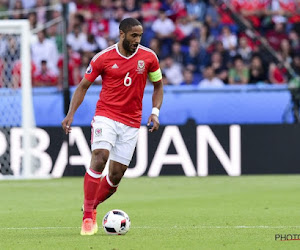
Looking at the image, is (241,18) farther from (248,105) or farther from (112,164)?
(112,164)

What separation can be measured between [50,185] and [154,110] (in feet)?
23.1

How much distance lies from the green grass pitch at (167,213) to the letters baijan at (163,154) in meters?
0.32

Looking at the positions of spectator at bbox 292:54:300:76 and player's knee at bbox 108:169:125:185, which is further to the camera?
spectator at bbox 292:54:300:76

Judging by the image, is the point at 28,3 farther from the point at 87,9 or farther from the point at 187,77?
the point at 187,77

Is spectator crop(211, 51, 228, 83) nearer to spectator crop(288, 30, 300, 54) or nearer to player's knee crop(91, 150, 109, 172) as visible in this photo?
spectator crop(288, 30, 300, 54)

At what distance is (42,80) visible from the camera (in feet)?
62.0

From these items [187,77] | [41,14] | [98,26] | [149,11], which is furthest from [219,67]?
[41,14]

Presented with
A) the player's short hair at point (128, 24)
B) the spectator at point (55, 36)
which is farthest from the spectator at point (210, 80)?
the player's short hair at point (128, 24)

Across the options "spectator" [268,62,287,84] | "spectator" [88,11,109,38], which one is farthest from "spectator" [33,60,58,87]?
"spectator" [268,62,287,84]

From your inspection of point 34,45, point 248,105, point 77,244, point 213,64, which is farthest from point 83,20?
point 77,244

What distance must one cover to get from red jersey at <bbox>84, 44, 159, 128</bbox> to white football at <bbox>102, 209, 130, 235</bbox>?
102cm

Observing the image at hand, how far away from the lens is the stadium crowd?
1895 centimetres

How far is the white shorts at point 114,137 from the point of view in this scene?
8.58 meters

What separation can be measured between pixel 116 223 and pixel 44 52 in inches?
471
